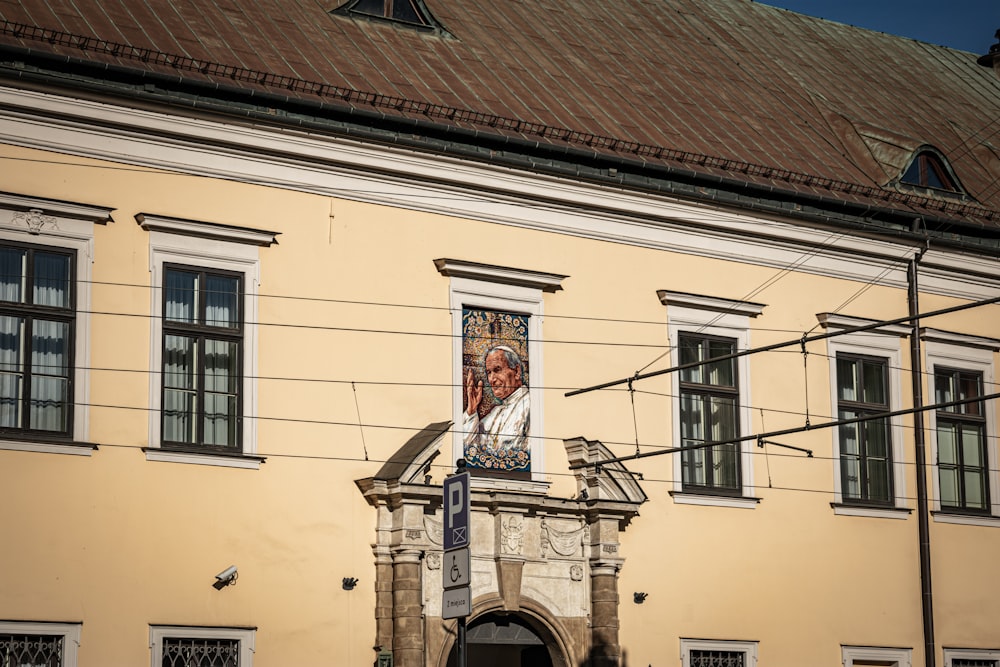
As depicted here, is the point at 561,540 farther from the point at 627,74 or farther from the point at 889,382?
the point at 627,74

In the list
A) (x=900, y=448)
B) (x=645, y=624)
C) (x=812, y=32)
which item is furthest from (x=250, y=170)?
(x=812, y=32)

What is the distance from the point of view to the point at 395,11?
19750mm

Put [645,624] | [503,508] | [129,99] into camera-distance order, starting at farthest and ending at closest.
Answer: [645,624]
[503,508]
[129,99]

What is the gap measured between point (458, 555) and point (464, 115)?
6.12 metres

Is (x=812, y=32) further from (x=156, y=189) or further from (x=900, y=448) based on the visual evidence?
(x=156, y=189)

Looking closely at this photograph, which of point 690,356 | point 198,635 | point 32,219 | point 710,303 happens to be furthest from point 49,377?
point 710,303

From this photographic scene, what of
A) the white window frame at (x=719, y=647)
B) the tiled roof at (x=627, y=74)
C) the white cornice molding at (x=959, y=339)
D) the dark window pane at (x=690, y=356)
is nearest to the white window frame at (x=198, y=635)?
the white window frame at (x=719, y=647)

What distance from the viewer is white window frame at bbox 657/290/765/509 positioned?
61.3 feet

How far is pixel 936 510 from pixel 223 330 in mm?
9474

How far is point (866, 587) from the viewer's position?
19.7 m

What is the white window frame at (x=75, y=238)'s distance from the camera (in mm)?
15086

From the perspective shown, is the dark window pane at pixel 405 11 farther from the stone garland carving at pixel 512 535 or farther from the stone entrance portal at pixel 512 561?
the stone garland carving at pixel 512 535

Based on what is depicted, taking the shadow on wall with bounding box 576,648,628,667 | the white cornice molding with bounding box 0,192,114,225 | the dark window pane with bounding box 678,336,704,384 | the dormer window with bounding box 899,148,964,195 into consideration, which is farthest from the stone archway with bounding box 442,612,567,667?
the dormer window with bounding box 899,148,964,195

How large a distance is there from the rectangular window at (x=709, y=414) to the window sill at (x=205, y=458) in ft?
17.6
